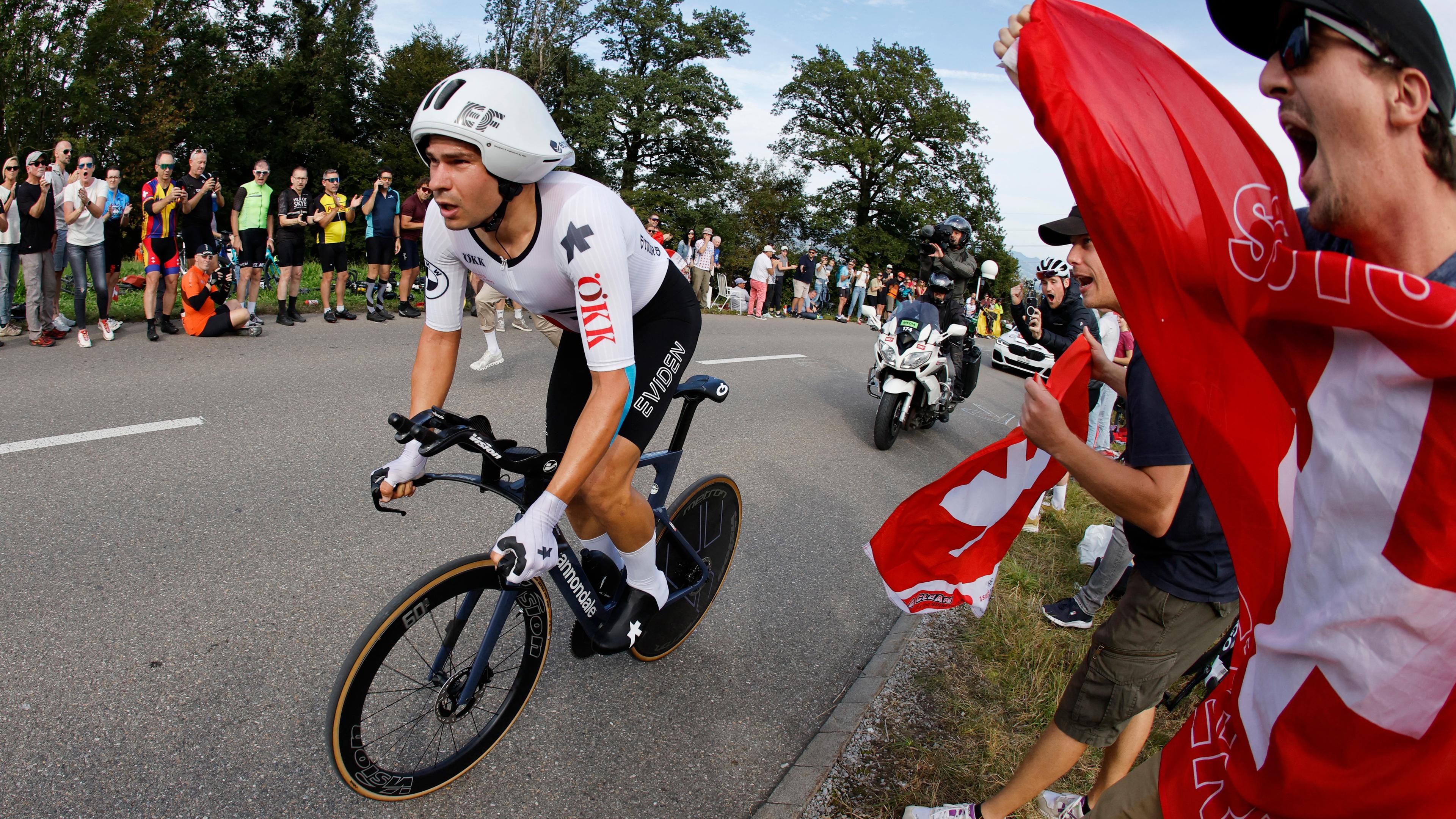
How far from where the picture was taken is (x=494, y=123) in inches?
91.5

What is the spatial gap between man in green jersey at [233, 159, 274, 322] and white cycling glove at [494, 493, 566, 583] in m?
9.21

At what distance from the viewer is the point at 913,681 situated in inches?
140

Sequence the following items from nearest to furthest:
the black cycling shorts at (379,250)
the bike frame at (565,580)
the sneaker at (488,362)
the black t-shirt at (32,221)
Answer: the bike frame at (565,580) < the black t-shirt at (32,221) < the sneaker at (488,362) < the black cycling shorts at (379,250)

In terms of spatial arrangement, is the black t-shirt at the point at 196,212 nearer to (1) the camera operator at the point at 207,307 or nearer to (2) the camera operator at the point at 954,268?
(1) the camera operator at the point at 207,307

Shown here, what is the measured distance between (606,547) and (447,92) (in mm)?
1746

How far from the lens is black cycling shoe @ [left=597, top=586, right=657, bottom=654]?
3.01m

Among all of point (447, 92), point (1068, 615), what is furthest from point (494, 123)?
point (1068, 615)

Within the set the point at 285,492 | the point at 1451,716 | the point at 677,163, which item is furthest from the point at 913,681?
the point at 677,163

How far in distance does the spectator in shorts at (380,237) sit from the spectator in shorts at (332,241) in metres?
0.32

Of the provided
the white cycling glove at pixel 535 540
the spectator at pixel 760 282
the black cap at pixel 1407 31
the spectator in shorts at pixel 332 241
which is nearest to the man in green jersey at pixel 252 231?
the spectator in shorts at pixel 332 241

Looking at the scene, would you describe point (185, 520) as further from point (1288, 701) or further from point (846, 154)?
point (846, 154)

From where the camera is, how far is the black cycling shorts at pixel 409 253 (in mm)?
11562

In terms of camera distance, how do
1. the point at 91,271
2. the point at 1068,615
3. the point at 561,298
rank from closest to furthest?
the point at 561,298 < the point at 1068,615 < the point at 91,271

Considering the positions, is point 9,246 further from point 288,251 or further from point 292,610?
point 292,610
